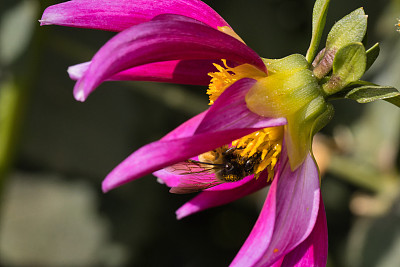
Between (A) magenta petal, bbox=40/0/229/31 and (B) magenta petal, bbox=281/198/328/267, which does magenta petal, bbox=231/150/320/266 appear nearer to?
(B) magenta petal, bbox=281/198/328/267

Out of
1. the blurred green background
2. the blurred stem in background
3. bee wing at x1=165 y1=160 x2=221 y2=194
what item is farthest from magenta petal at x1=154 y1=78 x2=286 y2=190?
the blurred stem in background

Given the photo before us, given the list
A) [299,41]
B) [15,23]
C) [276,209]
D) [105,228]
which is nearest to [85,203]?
[105,228]

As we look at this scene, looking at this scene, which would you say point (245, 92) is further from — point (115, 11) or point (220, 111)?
point (115, 11)

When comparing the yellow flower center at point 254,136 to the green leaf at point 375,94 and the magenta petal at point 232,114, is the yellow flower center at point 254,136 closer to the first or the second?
the magenta petal at point 232,114

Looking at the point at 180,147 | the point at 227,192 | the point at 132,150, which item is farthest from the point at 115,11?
the point at 132,150

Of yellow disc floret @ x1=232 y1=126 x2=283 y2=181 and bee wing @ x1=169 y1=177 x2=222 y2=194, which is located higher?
yellow disc floret @ x1=232 y1=126 x2=283 y2=181

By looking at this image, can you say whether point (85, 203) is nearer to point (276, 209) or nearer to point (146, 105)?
point (146, 105)

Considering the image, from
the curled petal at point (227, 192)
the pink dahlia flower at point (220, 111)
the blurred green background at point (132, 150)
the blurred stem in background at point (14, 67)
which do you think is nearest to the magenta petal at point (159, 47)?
the pink dahlia flower at point (220, 111)
